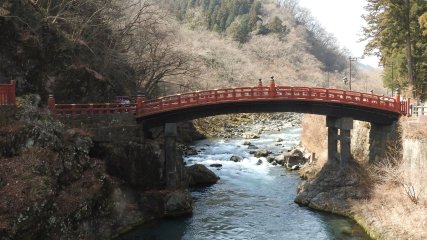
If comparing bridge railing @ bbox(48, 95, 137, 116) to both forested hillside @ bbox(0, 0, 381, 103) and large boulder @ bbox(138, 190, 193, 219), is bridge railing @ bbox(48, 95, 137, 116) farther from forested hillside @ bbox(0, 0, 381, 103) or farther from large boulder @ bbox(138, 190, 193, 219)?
large boulder @ bbox(138, 190, 193, 219)

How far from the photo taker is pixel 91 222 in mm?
25391

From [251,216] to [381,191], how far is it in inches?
366

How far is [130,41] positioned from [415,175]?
31.8 m

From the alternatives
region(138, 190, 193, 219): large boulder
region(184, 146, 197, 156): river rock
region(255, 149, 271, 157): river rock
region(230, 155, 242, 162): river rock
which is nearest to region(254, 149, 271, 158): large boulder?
region(255, 149, 271, 157): river rock

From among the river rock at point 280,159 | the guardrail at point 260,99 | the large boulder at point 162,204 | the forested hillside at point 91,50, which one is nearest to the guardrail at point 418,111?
the guardrail at point 260,99

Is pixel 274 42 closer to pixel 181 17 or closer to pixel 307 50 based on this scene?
pixel 307 50

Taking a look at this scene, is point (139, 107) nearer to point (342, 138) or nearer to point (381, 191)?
point (342, 138)

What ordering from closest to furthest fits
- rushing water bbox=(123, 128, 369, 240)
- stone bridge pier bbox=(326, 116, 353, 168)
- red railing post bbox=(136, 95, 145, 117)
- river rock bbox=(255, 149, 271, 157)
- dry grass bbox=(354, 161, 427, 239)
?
dry grass bbox=(354, 161, 427, 239), rushing water bbox=(123, 128, 369, 240), red railing post bbox=(136, 95, 145, 117), stone bridge pier bbox=(326, 116, 353, 168), river rock bbox=(255, 149, 271, 157)

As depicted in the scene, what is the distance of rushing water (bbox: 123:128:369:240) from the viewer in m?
27.5

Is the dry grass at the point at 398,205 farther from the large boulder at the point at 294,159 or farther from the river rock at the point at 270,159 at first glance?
the river rock at the point at 270,159

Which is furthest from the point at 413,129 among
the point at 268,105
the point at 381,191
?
the point at 268,105

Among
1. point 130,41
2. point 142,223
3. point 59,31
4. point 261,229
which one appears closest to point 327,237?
point 261,229

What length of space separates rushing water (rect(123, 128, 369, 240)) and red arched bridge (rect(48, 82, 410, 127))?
7.39 m

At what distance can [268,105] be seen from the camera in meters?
34.7
